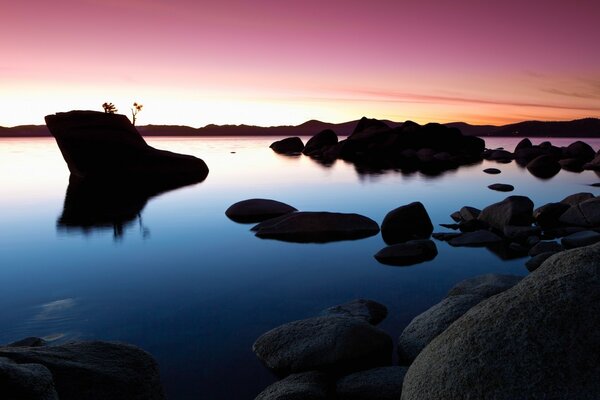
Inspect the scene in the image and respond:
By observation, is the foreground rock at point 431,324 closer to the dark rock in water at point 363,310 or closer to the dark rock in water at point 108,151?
the dark rock in water at point 363,310

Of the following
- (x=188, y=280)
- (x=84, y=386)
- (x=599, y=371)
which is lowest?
(x=188, y=280)

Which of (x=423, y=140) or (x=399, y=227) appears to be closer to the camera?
(x=399, y=227)

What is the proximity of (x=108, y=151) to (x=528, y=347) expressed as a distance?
2961cm

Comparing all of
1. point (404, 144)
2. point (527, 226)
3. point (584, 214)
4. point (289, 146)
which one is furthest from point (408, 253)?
point (289, 146)

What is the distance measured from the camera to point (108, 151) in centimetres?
2942

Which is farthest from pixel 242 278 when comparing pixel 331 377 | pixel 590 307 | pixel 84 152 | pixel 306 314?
pixel 84 152

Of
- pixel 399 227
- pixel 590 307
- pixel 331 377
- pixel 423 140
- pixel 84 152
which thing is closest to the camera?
pixel 590 307

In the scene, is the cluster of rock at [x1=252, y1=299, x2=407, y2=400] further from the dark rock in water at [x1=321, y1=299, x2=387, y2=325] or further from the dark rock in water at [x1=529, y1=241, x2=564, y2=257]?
the dark rock in water at [x1=529, y1=241, x2=564, y2=257]

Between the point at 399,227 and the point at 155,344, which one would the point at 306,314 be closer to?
the point at 155,344

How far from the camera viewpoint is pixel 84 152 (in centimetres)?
2952

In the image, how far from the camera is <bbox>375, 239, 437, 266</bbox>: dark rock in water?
1066 cm

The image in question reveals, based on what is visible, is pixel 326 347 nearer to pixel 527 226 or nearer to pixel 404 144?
pixel 527 226

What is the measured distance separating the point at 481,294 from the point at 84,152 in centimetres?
2829

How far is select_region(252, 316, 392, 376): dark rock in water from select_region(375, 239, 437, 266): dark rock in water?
4.99m
